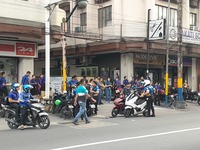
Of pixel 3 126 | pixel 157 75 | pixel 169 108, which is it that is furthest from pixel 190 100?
pixel 3 126

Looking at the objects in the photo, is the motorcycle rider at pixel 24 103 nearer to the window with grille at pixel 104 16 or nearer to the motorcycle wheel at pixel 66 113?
the motorcycle wheel at pixel 66 113

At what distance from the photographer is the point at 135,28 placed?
25562 mm

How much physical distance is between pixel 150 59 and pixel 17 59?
12.2 meters

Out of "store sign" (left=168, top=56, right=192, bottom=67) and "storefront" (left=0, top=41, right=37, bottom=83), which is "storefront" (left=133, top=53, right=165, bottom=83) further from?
"storefront" (left=0, top=41, right=37, bottom=83)

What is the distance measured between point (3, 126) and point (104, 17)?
54.0 ft

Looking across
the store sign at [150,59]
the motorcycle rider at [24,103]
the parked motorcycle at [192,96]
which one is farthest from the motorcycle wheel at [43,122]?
the parked motorcycle at [192,96]

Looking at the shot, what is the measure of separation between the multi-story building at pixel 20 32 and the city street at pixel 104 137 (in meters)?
5.55

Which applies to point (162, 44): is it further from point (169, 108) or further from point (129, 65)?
point (169, 108)

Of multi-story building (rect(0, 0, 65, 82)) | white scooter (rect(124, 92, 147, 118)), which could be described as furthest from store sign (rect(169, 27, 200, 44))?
white scooter (rect(124, 92, 147, 118))

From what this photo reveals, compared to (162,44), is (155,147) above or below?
below

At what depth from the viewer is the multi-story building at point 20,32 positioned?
1703cm

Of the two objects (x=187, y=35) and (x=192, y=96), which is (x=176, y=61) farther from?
(x=192, y=96)

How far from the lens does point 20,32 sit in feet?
56.2

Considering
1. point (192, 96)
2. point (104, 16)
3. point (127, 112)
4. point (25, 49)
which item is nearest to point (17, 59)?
point (25, 49)
